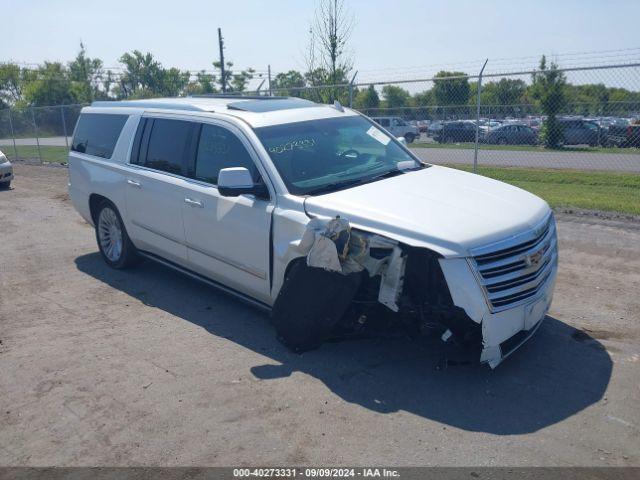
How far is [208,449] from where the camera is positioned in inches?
143

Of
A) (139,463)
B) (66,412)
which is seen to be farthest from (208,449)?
(66,412)

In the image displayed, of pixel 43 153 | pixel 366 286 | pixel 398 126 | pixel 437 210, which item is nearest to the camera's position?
pixel 437 210

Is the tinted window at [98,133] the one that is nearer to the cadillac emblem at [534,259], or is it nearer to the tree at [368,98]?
the cadillac emblem at [534,259]

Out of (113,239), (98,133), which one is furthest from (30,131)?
(113,239)

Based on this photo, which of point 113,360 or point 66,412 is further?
point 113,360

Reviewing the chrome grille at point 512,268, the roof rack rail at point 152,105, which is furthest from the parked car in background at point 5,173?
the chrome grille at point 512,268

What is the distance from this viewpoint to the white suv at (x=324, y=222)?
4195mm

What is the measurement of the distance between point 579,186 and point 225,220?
10161 millimetres

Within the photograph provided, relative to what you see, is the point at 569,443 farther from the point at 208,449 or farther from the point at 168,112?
the point at 168,112

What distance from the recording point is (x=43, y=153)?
2620cm

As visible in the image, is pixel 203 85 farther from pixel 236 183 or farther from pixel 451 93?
pixel 236 183

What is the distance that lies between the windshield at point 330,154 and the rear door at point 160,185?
3.43 ft

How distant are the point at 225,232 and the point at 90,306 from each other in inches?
73.4

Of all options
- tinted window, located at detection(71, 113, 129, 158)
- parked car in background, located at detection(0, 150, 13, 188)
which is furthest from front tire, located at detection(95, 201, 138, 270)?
parked car in background, located at detection(0, 150, 13, 188)
